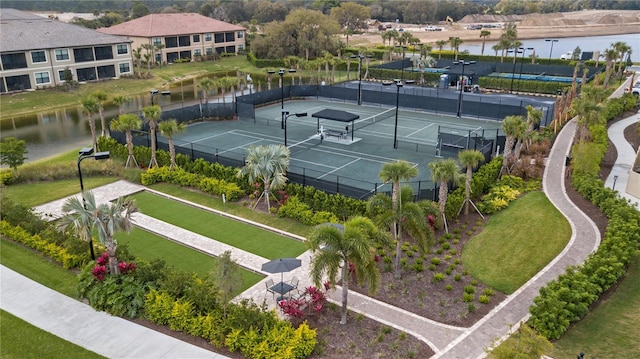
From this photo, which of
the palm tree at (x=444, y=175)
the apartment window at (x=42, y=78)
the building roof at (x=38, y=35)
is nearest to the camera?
the palm tree at (x=444, y=175)

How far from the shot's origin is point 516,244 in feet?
71.6

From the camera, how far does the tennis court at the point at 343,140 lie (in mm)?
30891

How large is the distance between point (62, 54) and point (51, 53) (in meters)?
1.46

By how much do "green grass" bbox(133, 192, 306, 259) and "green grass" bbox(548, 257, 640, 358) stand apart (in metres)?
11.0

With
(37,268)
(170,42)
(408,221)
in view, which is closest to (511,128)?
(408,221)

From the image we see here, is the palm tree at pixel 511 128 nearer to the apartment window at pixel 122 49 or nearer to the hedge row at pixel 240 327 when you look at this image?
the hedge row at pixel 240 327

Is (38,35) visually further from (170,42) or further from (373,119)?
(373,119)

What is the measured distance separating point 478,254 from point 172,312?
1259 centimetres

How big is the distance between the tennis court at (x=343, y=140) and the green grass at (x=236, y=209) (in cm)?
278

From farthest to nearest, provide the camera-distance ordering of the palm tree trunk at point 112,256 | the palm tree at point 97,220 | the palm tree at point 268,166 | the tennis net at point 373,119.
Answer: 1. the tennis net at point 373,119
2. the palm tree at point 268,166
3. the palm tree trunk at point 112,256
4. the palm tree at point 97,220

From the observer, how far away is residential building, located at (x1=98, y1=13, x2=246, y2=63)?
84.5 meters

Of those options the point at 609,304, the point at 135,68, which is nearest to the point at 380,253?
the point at 609,304

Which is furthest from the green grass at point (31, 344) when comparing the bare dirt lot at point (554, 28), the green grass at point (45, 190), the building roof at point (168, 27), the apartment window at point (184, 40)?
the bare dirt lot at point (554, 28)

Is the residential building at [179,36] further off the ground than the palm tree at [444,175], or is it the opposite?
the residential building at [179,36]
